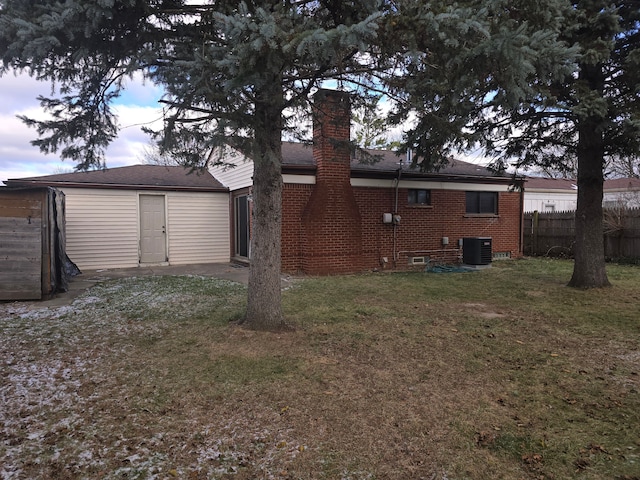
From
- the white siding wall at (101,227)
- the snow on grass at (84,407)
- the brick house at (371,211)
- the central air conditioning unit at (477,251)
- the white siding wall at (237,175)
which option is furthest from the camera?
the central air conditioning unit at (477,251)

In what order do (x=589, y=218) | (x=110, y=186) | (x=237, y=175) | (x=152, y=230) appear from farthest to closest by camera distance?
(x=237, y=175) → (x=152, y=230) → (x=110, y=186) → (x=589, y=218)

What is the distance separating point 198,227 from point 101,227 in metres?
2.74

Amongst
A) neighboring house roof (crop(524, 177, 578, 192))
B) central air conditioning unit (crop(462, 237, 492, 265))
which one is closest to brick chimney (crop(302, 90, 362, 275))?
central air conditioning unit (crop(462, 237, 492, 265))

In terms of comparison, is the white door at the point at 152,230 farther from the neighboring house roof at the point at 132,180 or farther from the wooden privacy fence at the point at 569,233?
the wooden privacy fence at the point at 569,233

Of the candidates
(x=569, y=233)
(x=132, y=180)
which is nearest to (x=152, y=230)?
(x=132, y=180)

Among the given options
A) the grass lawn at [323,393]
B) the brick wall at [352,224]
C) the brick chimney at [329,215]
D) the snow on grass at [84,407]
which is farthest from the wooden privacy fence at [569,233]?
the snow on grass at [84,407]

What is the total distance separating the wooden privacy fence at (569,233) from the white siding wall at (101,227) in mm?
14285

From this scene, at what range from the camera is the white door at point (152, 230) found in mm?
12664

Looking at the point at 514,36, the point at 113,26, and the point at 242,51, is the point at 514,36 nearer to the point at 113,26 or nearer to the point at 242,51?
the point at 242,51

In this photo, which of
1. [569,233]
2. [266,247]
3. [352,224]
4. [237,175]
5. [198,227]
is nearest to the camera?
[266,247]

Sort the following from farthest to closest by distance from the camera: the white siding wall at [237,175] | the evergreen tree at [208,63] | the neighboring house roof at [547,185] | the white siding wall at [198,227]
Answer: the neighboring house roof at [547,185] → the white siding wall at [198,227] → the white siding wall at [237,175] → the evergreen tree at [208,63]

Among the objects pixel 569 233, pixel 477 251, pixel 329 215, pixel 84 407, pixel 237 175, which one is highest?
pixel 237 175

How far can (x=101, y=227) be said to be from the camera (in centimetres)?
1202

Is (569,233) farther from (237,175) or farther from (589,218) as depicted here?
(237,175)
